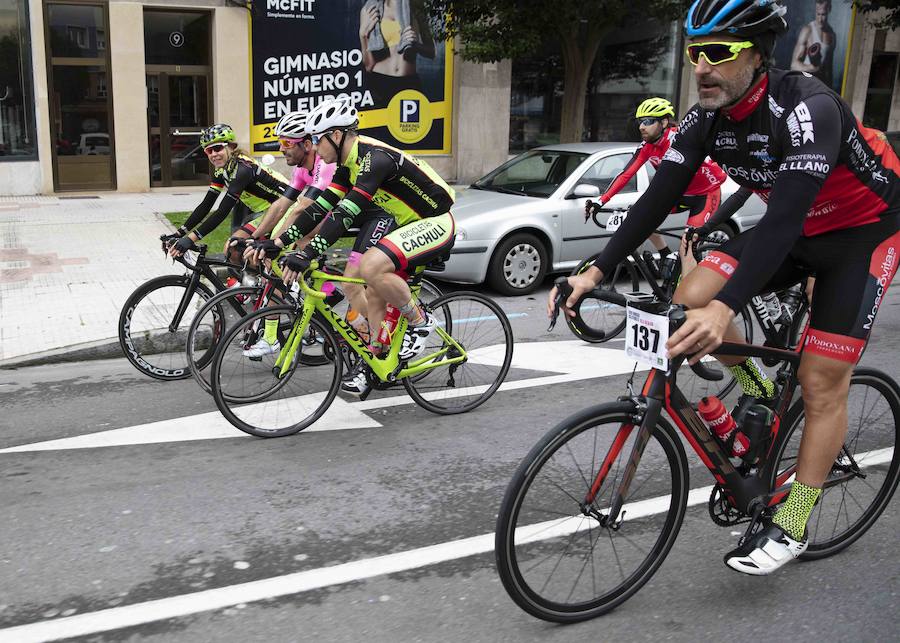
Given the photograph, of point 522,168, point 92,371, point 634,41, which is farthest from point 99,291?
point 634,41

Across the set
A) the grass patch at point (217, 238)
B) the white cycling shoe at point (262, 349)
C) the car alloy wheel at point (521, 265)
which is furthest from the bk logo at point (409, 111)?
the white cycling shoe at point (262, 349)

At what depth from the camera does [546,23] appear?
544 inches

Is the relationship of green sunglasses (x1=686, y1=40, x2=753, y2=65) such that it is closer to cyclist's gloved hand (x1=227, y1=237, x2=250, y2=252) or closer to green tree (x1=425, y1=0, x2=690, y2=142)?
cyclist's gloved hand (x1=227, y1=237, x2=250, y2=252)

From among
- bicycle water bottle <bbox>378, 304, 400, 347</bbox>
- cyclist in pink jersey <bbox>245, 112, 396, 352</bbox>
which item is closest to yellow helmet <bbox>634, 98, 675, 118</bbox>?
cyclist in pink jersey <bbox>245, 112, 396, 352</bbox>

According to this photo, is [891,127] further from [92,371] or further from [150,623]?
[150,623]

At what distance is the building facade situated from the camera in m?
16.6

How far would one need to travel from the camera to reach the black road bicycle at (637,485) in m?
3.00

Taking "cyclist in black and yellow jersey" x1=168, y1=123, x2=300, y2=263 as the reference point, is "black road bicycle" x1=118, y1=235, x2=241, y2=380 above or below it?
below

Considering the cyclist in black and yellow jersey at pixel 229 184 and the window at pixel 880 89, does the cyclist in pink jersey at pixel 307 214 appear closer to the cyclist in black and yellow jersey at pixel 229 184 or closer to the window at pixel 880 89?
the cyclist in black and yellow jersey at pixel 229 184

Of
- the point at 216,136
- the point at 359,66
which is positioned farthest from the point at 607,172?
the point at 359,66

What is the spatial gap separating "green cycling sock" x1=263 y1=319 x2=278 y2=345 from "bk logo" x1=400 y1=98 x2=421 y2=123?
14777 mm

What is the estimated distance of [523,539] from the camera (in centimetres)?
300

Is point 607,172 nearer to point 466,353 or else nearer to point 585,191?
point 585,191

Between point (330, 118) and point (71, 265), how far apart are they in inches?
241
